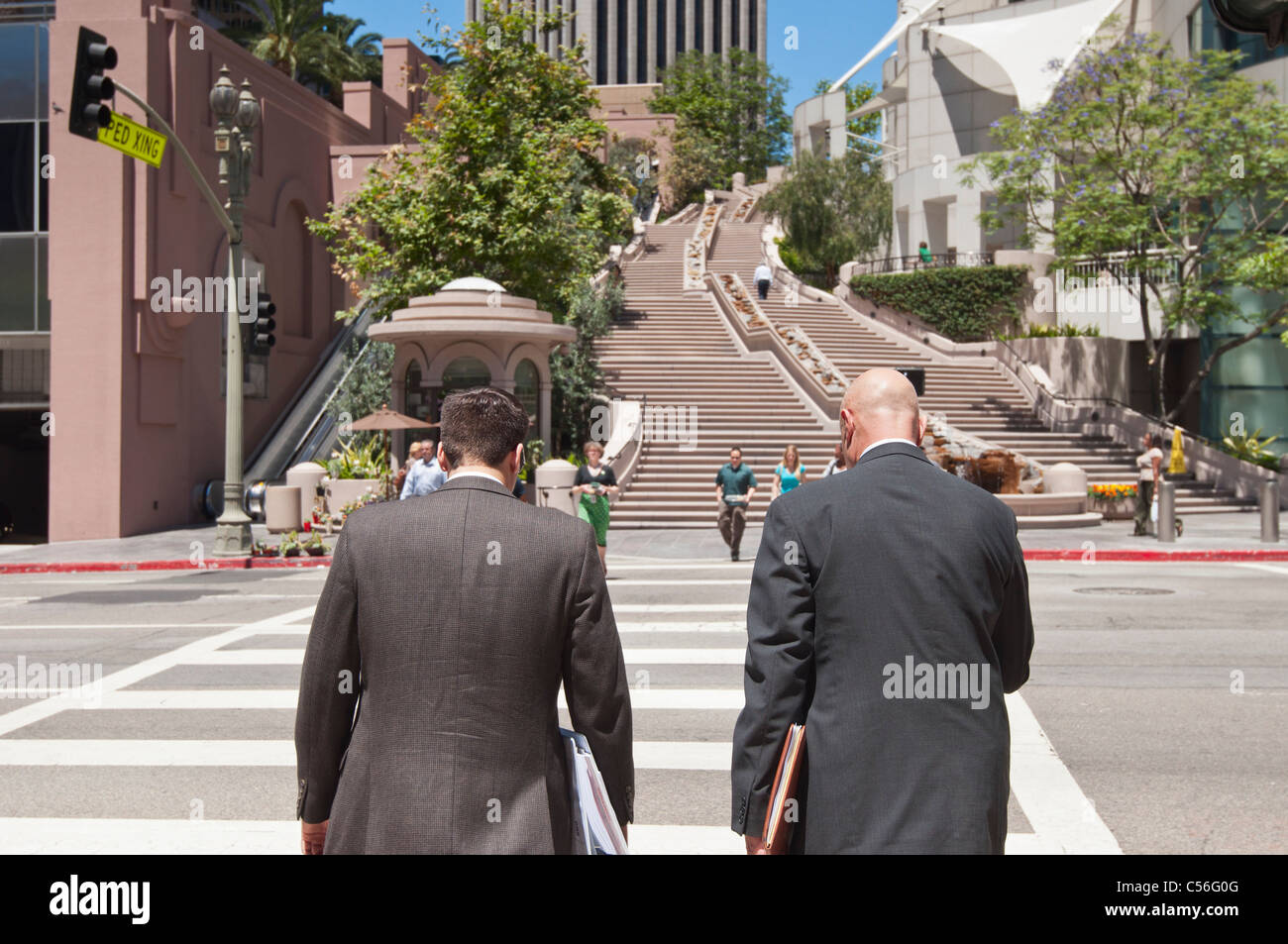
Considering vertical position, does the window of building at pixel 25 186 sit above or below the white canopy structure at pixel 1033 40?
below

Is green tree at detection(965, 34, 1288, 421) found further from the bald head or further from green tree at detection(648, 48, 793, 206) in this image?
green tree at detection(648, 48, 793, 206)

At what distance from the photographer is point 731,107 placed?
275 feet

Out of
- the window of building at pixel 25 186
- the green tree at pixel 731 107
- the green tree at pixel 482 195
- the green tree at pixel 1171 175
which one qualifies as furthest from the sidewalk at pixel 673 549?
the green tree at pixel 731 107

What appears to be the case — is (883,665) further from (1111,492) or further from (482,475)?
(1111,492)

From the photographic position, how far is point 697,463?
26719 mm

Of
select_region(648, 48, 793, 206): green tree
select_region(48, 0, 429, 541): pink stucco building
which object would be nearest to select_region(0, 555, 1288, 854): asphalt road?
select_region(48, 0, 429, 541): pink stucco building

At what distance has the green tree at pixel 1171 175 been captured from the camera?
2770 centimetres

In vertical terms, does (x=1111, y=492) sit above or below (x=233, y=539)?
above

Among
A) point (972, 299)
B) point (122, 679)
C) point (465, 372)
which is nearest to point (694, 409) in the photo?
point (465, 372)

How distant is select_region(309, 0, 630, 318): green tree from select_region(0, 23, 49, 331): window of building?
20.4 ft

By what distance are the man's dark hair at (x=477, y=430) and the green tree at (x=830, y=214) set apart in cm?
4853

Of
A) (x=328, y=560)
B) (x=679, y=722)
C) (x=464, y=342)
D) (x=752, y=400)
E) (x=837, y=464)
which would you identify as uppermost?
(x=464, y=342)

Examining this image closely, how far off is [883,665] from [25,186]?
2591 cm

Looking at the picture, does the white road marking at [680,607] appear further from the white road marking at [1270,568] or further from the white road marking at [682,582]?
the white road marking at [1270,568]
